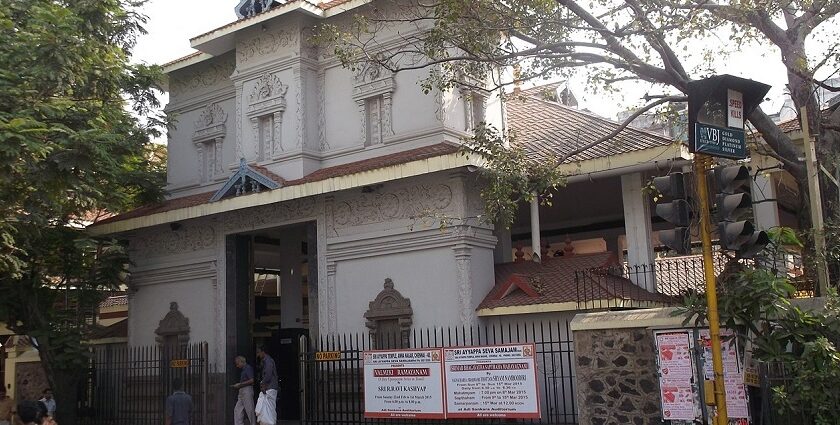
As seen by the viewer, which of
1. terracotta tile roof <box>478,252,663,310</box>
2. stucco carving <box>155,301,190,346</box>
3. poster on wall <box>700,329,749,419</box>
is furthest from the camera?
stucco carving <box>155,301,190,346</box>

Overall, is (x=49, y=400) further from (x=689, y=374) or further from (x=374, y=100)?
(x=689, y=374)

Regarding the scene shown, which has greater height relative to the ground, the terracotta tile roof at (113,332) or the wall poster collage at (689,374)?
the terracotta tile roof at (113,332)

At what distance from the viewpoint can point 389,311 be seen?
15961mm

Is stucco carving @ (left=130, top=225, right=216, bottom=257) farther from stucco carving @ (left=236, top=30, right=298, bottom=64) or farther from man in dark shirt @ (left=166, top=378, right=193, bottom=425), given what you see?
man in dark shirt @ (left=166, top=378, right=193, bottom=425)

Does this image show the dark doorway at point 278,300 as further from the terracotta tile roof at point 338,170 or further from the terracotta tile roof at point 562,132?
the terracotta tile roof at point 562,132

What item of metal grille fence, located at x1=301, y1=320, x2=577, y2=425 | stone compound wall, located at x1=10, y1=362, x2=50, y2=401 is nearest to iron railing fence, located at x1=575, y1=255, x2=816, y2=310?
metal grille fence, located at x1=301, y1=320, x2=577, y2=425

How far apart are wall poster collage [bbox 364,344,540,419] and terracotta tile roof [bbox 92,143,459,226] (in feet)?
12.2

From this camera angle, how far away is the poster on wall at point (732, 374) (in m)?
9.42

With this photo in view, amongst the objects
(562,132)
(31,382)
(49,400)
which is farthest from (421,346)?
(31,382)

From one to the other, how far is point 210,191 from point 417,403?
924 centimetres

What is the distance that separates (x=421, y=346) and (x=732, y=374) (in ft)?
20.2

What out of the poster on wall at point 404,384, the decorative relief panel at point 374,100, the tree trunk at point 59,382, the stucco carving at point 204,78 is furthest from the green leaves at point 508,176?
the tree trunk at point 59,382

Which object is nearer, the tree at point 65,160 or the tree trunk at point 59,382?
the tree at point 65,160

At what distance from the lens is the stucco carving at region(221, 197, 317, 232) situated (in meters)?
17.7
